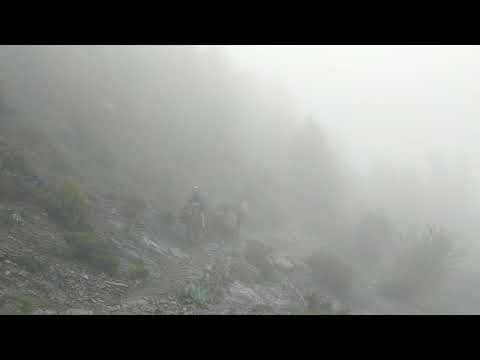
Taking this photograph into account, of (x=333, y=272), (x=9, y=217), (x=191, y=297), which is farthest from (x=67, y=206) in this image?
(x=333, y=272)

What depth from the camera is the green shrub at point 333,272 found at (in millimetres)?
17125

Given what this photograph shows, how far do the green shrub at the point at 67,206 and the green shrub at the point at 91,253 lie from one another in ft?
3.33

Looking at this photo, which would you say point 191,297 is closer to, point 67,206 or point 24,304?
point 24,304

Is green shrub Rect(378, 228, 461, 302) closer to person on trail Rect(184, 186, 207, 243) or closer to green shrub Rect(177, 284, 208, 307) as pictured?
person on trail Rect(184, 186, 207, 243)

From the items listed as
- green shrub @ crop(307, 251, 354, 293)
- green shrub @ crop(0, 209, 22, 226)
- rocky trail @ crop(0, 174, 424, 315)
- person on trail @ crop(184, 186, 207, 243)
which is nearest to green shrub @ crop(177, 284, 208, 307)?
rocky trail @ crop(0, 174, 424, 315)

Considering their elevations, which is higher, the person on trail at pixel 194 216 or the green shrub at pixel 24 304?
the person on trail at pixel 194 216

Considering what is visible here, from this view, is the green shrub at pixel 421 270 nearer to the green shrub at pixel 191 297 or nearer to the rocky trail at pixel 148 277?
the rocky trail at pixel 148 277

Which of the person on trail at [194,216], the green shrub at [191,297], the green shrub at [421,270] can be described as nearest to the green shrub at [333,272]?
the green shrub at [421,270]

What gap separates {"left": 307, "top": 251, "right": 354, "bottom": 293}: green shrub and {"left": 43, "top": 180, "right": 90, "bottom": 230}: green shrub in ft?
44.3

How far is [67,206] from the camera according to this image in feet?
35.5

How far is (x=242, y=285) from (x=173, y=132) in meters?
15.8

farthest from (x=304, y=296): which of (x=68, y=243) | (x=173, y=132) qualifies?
(x=173, y=132)

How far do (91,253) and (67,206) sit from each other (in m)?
2.60

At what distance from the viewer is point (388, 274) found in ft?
69.3
